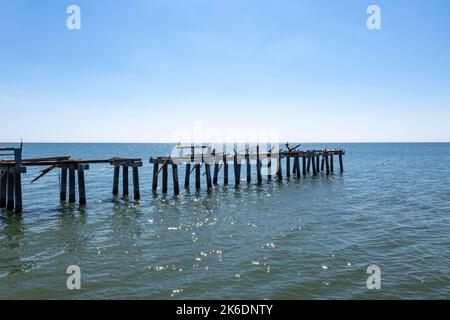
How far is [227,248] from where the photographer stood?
13922mm

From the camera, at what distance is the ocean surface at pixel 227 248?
10219mm

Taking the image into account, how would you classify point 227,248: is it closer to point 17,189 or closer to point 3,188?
point 17,189

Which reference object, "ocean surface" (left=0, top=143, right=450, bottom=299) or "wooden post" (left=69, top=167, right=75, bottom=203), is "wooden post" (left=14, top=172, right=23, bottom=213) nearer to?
"ocean surface" (left=0, top=143, right=450, bottom=299)

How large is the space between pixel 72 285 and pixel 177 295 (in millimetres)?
3162

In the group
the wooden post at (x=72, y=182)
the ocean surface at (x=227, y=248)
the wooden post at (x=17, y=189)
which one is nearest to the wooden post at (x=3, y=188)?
the ocean surface at (x=227, y=248)

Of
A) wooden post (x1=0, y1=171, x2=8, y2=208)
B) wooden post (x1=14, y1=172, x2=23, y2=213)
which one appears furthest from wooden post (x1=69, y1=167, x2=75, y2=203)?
wooden post (x1=0, y1=171, x2=8, y2=208)

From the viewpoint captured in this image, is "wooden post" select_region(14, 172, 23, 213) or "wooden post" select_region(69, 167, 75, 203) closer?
"wooden post" select_region(14, 172, 23, 213)

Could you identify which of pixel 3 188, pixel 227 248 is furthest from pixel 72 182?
pixel 227 248

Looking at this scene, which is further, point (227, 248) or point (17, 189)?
point (17, 189)

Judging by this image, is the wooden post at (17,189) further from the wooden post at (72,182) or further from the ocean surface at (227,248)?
the wooden post at (72,182)

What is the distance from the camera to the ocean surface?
1022cm

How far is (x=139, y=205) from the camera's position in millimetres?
23203
